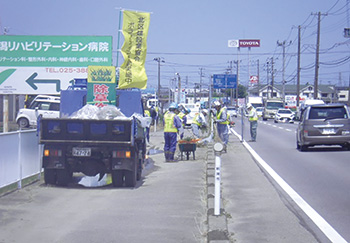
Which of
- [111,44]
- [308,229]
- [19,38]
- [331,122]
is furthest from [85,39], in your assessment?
[308,229]

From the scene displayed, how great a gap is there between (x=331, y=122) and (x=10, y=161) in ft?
42.4

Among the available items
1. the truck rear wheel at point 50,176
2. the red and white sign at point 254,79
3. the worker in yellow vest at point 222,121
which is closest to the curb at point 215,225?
the truck rear wheel at point 50,176

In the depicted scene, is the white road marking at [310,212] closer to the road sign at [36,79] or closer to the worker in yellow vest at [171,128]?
the worker in yellow vest at [171,128]

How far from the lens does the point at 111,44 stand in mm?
18234

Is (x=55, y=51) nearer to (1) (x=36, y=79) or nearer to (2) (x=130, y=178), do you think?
(1) (x=36, y=79)

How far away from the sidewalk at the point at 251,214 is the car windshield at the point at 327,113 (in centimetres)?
660

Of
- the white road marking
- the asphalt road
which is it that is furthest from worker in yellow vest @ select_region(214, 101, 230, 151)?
the white road marking

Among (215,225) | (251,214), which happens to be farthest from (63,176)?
(215,225)

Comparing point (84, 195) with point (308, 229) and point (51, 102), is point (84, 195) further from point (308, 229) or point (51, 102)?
point (51, 102)

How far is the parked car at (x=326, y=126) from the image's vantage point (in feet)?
64.0

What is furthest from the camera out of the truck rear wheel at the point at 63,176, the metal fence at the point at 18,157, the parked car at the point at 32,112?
the parked car at the point at 32,112

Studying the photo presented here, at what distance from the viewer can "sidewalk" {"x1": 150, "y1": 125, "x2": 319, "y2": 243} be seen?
Result: 729cm

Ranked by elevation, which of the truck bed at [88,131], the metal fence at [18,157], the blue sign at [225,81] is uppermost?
the blue sign at [225,81]

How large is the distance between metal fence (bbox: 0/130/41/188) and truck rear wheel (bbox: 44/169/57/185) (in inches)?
18.6
